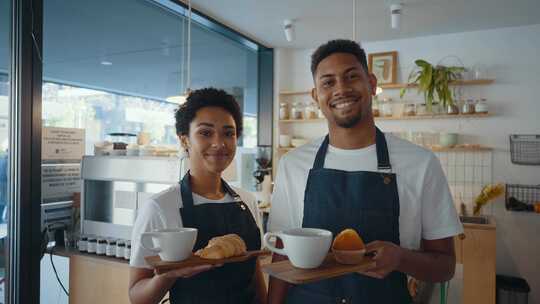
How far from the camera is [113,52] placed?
3.12 metres

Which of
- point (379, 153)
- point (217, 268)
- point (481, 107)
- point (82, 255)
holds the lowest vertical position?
point (82, 255)

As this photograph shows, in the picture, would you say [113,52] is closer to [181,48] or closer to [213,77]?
[181,48]

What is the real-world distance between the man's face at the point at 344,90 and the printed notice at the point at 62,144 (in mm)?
1669

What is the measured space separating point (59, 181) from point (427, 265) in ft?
6.69

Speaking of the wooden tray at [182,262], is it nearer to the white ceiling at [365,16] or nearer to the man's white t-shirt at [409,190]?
the man's white t-shirt at [409,190]

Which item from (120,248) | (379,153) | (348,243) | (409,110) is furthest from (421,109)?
(348,243)

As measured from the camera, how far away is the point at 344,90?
109 cm

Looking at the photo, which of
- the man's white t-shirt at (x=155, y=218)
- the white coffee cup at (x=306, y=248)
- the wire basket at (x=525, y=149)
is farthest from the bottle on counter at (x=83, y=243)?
the wire basket at (x=525, y=149)

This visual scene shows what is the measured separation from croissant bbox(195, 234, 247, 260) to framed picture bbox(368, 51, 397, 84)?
343cm

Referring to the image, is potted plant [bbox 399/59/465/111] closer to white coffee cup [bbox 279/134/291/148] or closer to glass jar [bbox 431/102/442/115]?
glass jar [bbox 431/102/442/115]

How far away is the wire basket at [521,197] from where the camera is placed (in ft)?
11.4

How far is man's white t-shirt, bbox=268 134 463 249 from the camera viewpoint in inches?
42.6

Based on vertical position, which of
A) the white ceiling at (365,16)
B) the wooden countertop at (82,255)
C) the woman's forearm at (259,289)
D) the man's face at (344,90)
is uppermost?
the white ceiling at (365,16)

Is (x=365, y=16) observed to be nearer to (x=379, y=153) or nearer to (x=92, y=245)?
(x=379, y=153)
